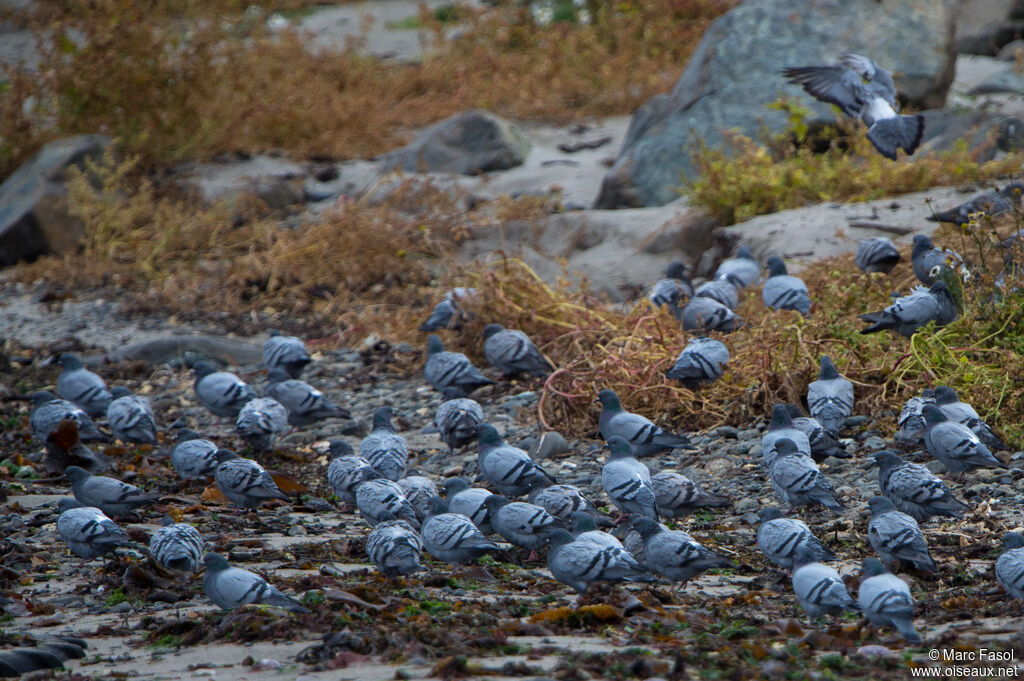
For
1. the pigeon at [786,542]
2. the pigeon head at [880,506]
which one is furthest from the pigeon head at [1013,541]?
the pigeon at [786,542]

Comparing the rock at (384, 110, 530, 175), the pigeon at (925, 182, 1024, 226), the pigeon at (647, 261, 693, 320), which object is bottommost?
the rock at (384, 110, 530, 175)

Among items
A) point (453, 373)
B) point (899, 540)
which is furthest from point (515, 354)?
point (899, 540)

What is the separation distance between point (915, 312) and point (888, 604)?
308cm

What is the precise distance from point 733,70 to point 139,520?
7908 mm

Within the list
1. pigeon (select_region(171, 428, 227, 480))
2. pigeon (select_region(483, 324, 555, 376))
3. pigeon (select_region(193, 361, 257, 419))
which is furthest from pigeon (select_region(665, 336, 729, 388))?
pigeon (select_region(193, 361, 257, 419))

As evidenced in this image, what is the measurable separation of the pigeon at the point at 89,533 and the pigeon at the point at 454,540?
134cm

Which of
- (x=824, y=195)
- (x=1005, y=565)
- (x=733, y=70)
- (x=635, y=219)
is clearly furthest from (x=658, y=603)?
(x=733, y=70)

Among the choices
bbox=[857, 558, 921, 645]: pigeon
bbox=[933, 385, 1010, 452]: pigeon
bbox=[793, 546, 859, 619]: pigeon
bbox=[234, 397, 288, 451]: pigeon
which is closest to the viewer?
bbox=[857, 558, 921, 645]: pigeon

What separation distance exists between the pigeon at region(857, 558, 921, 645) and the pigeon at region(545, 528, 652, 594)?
0.83 meters

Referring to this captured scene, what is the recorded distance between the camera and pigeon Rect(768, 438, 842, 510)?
15.8ft

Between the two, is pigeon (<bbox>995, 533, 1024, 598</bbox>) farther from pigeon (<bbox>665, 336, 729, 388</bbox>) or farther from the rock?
the rock

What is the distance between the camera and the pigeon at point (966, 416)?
5.25 meters

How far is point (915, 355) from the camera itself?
5957 mm

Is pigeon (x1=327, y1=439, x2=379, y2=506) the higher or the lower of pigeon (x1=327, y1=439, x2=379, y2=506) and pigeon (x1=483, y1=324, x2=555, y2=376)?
the higher
